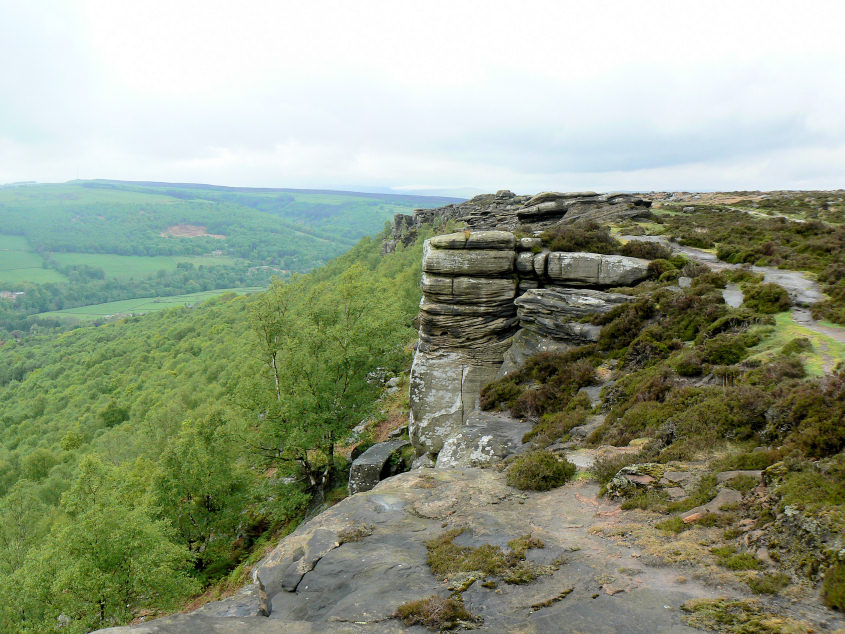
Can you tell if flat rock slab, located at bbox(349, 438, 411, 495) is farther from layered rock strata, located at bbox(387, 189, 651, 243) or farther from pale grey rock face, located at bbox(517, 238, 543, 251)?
layered rock strata, located at bbox(387, 189, 651, 243)

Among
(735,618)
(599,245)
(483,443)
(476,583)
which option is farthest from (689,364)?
(599,245)

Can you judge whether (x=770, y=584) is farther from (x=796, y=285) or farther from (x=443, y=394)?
(x=796, y=285)

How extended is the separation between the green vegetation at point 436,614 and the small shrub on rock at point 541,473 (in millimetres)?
5820

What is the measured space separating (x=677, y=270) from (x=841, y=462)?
18.3 m

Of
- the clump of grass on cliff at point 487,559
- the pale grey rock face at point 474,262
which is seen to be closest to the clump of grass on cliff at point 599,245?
the pale grey rock face at point 474,262

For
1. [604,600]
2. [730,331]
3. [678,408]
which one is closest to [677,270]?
[730,331]

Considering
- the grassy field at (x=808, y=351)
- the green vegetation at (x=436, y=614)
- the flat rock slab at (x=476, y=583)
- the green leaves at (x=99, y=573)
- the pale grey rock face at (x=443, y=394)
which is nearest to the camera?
the flat rock slab at (x=476, y=583)

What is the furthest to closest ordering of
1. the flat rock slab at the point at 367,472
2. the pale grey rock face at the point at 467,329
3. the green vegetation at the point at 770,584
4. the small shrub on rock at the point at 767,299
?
1. the pale grey rock face at the point at 467,329
2. the flat rock slab at the point at 367,472
3. the small shrub on rock at the point at 767,299
4. the green vegetation at the point at 770,584

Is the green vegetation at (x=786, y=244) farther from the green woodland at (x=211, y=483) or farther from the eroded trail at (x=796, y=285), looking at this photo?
the green woodland at (x=211, y=483)

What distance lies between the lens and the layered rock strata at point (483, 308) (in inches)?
1009

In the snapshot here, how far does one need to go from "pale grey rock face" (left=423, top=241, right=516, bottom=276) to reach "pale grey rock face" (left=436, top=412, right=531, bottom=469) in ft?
34.1

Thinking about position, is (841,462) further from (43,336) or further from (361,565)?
(43,336)

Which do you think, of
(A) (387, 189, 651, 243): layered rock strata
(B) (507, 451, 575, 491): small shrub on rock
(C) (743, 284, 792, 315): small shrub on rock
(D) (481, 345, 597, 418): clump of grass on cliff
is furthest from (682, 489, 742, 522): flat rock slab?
(A) (387, 189, 651, 243): layered rock strata

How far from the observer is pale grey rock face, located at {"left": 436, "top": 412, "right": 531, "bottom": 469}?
59.0 ft
